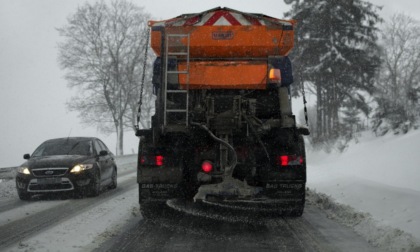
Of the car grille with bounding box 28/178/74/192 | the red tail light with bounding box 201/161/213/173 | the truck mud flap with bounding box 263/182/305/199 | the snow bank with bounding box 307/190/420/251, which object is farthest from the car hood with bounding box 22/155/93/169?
the truck mud flap with bounding box 263/182/305/199

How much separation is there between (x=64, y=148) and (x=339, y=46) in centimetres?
1940

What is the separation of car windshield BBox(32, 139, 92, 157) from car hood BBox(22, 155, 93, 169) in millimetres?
437

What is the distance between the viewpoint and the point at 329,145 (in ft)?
72.1

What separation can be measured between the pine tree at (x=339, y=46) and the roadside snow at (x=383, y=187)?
31.4ft

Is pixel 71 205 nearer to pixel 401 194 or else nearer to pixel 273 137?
pixel 273 137

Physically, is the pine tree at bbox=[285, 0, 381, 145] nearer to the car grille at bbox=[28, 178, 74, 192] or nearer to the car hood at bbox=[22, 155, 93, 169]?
the car hood at bbox=[22, 155, 93, 169]

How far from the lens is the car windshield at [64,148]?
40.0ft

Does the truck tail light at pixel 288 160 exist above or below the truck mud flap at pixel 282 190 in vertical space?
above

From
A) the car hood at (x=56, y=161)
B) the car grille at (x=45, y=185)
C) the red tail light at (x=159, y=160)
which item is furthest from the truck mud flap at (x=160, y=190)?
the car hood at (x=56, y=161)

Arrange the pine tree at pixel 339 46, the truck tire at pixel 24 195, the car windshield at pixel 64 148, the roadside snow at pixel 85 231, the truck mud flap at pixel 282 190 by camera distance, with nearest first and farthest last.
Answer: the roadside snow at pixel 85 231, the truck mud flap at pixel 282 190, the truck tire at pixel 24 195, the car windshield at pixel 64 148, the pine tree at pixel 339 46

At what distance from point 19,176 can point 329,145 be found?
48.5 feet

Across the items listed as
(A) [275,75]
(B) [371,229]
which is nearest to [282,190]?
(B) [371,229]

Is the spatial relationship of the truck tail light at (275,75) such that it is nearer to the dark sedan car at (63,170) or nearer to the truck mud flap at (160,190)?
the truck mud flap at (160,190)

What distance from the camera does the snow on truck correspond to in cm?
691
